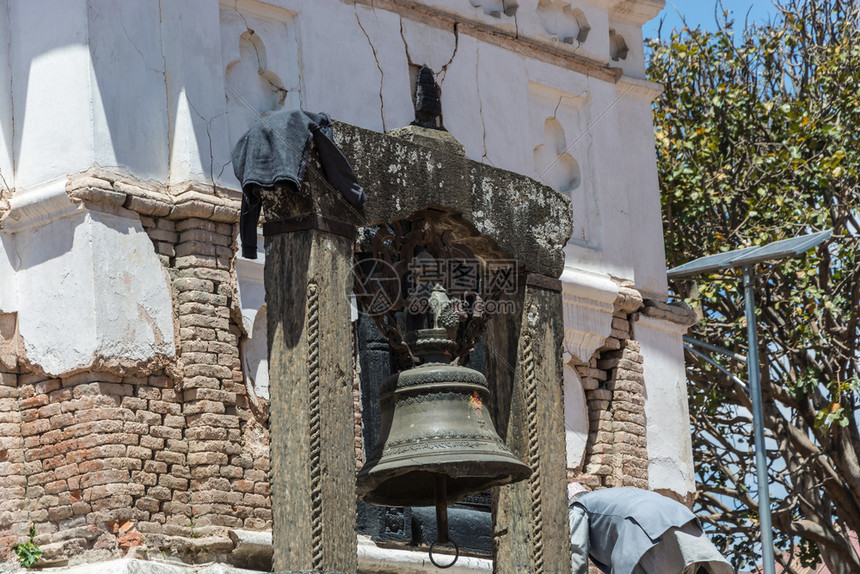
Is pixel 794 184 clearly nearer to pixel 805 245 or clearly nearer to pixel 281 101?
pixel 805 245

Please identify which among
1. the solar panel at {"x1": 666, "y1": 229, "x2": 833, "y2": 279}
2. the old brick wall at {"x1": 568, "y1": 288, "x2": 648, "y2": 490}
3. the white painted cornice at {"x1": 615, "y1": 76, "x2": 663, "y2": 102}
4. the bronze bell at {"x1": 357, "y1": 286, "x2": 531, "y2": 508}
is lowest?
the bronze bell at {"x1": 357, "y1": 286, "x2": 531, "y2": 508}

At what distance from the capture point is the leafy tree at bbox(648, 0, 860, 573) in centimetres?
1541

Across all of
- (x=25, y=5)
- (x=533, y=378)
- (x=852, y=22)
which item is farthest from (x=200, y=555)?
(x=852, y=22)

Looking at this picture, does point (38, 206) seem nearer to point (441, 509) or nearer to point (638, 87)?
point (441, 509)

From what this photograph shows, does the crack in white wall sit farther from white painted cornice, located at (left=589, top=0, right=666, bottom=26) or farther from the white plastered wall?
the white plastered wall

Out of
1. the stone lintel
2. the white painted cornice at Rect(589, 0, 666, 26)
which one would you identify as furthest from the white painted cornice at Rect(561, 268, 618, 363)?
the stone lintel

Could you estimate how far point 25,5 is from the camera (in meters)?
9.29

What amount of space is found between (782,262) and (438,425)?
9215 mm

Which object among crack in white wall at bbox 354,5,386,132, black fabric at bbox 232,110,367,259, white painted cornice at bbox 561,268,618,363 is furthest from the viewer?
white painted cornice at bbox 561,268,618,363

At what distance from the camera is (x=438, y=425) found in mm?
6535

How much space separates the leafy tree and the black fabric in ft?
30.0

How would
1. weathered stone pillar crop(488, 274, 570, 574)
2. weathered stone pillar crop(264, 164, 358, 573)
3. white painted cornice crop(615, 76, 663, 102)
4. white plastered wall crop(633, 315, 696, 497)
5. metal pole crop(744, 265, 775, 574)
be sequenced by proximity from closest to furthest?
weathered stone pillar crop(264, 164, 358, 573)
weathered stone pillar crop(488, 274, 570, 574)
metal pole crop(744, 265, 775, 574)
white plastered wall crop(633, 315, 696, 497)
white painted cornice crop(615, 76, 663, 102)

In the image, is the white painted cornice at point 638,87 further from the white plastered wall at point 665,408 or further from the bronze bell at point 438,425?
the bronze bell at point 438,425

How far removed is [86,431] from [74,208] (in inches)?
50.9
